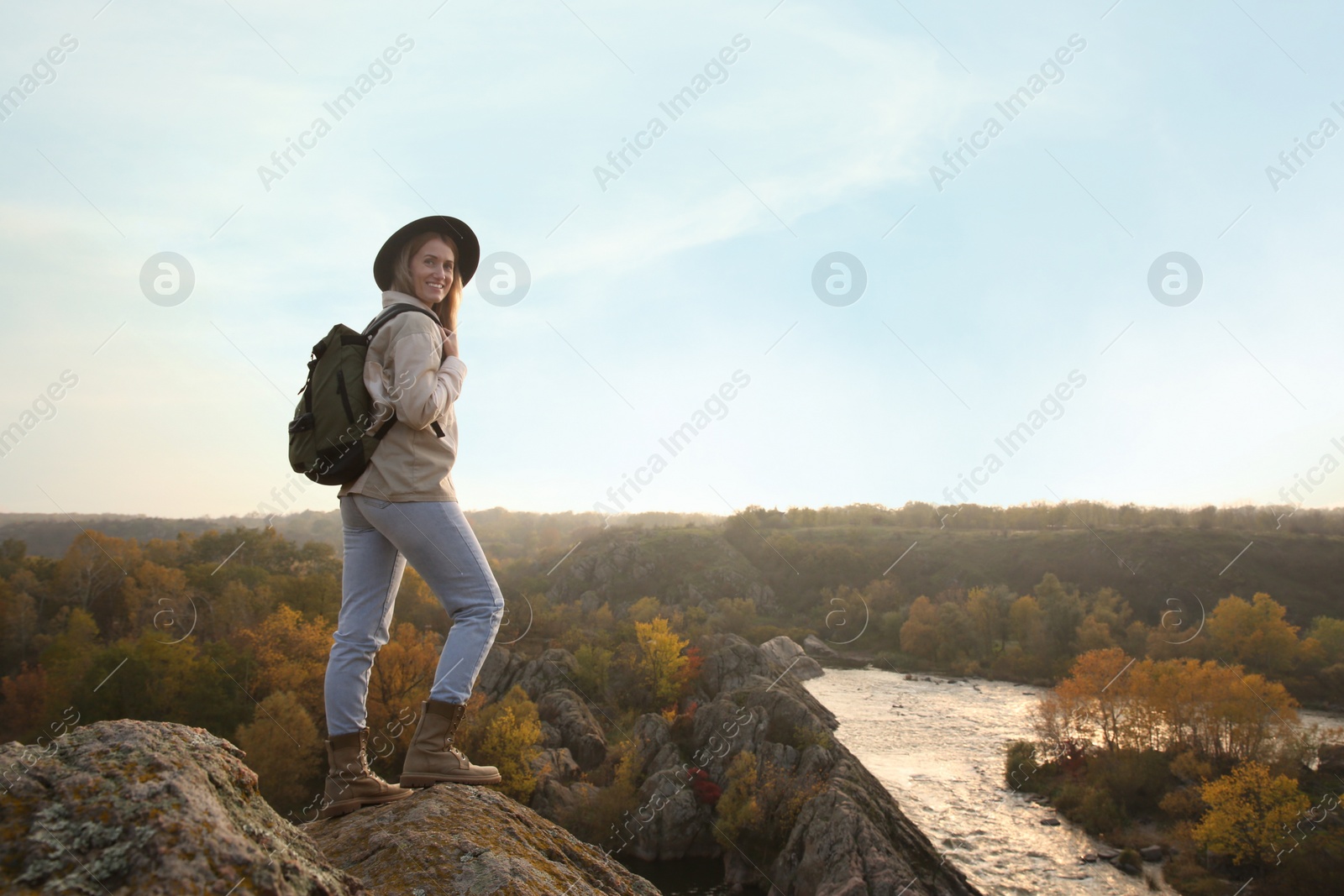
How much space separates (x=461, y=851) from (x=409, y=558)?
4.15 feet

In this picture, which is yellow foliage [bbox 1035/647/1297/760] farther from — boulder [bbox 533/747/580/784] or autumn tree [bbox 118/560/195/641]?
autumn tree [bbox 118/560/195/641]

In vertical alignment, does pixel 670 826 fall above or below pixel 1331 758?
below

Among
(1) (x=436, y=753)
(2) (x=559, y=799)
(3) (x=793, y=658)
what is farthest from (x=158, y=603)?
(1) (x=436, y=753)

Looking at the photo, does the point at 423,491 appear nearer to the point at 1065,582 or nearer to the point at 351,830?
the point at 351,830

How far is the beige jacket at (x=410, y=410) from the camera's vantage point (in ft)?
11.2

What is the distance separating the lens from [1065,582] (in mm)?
102812

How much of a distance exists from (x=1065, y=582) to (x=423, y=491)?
375ft

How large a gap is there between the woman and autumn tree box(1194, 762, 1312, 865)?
39409 mm

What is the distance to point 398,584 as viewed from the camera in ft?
11.6

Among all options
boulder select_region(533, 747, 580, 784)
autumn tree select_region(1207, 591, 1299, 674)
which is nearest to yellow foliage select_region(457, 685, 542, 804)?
boulder select_region(533, 747, 580, 784)

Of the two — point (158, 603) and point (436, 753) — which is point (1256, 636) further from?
point (158, 603)

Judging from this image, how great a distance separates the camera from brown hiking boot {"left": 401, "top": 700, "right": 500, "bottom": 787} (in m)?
3.63

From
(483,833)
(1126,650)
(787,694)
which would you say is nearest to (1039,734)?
(787,694)

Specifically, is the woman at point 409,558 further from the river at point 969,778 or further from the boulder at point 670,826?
the boulder at point 670,826
